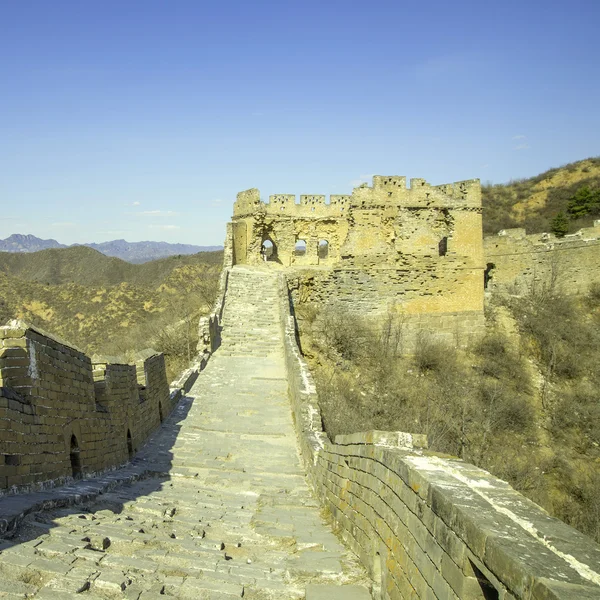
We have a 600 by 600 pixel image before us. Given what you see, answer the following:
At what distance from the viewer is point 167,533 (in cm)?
460

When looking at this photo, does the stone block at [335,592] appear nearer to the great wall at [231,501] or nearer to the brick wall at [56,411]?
the great wall at [231,501]

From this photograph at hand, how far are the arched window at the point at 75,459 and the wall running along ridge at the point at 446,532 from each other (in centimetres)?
283

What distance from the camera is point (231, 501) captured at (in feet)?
22.5

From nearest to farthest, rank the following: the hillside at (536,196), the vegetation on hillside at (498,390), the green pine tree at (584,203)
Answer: the vegetation on hillside at (498,390), the green pine tree at (584,203), the hillside at (536,196)

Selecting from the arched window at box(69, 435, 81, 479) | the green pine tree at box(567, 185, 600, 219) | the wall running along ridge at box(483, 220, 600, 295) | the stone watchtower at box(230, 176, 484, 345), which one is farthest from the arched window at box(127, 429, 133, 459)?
the green pine tree at box(567, 185, 600, 219)

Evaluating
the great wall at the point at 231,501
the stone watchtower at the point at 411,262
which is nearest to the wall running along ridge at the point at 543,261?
the stone watchtower at the point at 411,262

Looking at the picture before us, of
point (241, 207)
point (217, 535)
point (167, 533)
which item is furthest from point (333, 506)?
point (241, 207)

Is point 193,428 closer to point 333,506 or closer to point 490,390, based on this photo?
point 333,506

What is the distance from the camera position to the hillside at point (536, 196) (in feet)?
148

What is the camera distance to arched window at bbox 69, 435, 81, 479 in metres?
6.08

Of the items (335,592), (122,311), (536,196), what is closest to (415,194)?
(335,592)

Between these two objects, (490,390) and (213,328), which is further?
(490,390)

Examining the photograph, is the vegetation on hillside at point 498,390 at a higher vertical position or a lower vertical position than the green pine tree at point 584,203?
lower

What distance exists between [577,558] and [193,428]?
30.0ft
